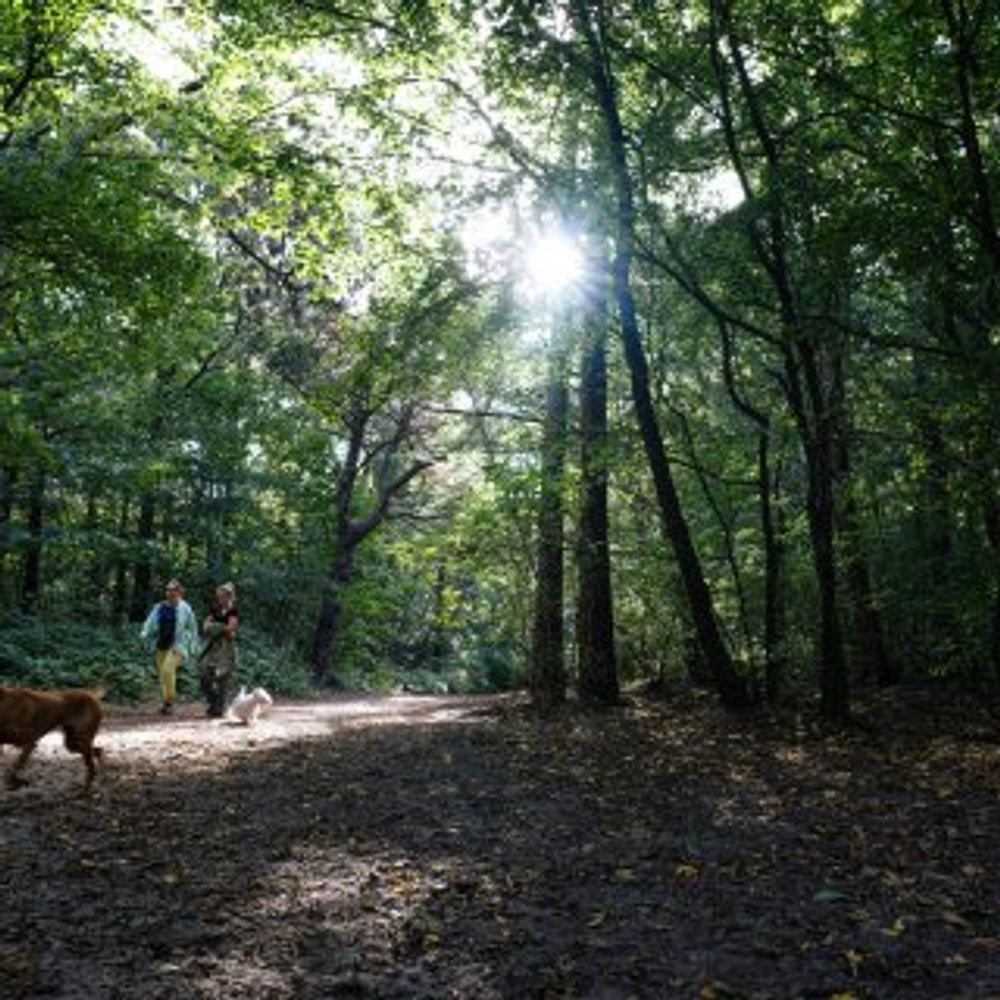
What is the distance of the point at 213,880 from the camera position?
5.86m

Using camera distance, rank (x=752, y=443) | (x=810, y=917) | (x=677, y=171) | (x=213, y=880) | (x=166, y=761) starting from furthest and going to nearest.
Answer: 1. (x=752, y=443)
2. (x=677, y=171)
3. (x=166, y=761)
4. (x=213, y=880)
5. (x=810, y=917)

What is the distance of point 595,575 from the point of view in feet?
48.6

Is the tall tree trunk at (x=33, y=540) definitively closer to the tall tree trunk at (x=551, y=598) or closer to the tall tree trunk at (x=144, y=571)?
the tall tree trunk at (x=144, y=571)

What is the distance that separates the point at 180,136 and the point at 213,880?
11.4m

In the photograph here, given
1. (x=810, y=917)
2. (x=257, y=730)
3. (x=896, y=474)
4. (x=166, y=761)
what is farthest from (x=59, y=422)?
(x=810, y=917)

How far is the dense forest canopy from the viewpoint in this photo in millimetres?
10672

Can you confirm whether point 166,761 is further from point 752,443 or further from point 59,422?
point 59,422

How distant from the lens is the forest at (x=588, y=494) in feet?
17.6

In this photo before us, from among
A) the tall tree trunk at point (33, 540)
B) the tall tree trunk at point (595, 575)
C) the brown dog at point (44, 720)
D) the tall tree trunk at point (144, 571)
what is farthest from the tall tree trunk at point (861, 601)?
the tall tree trunk at point (144, 571)

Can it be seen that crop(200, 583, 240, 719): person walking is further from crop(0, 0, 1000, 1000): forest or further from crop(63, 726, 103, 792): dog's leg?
crop(63, 726, 103, 792): dog's leg

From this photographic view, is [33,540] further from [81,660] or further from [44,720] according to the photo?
[44,720]

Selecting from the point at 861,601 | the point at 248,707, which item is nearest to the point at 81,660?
the point at 248,707

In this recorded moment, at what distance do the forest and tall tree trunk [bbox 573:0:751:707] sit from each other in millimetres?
64

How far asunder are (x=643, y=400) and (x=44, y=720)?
308 inches
